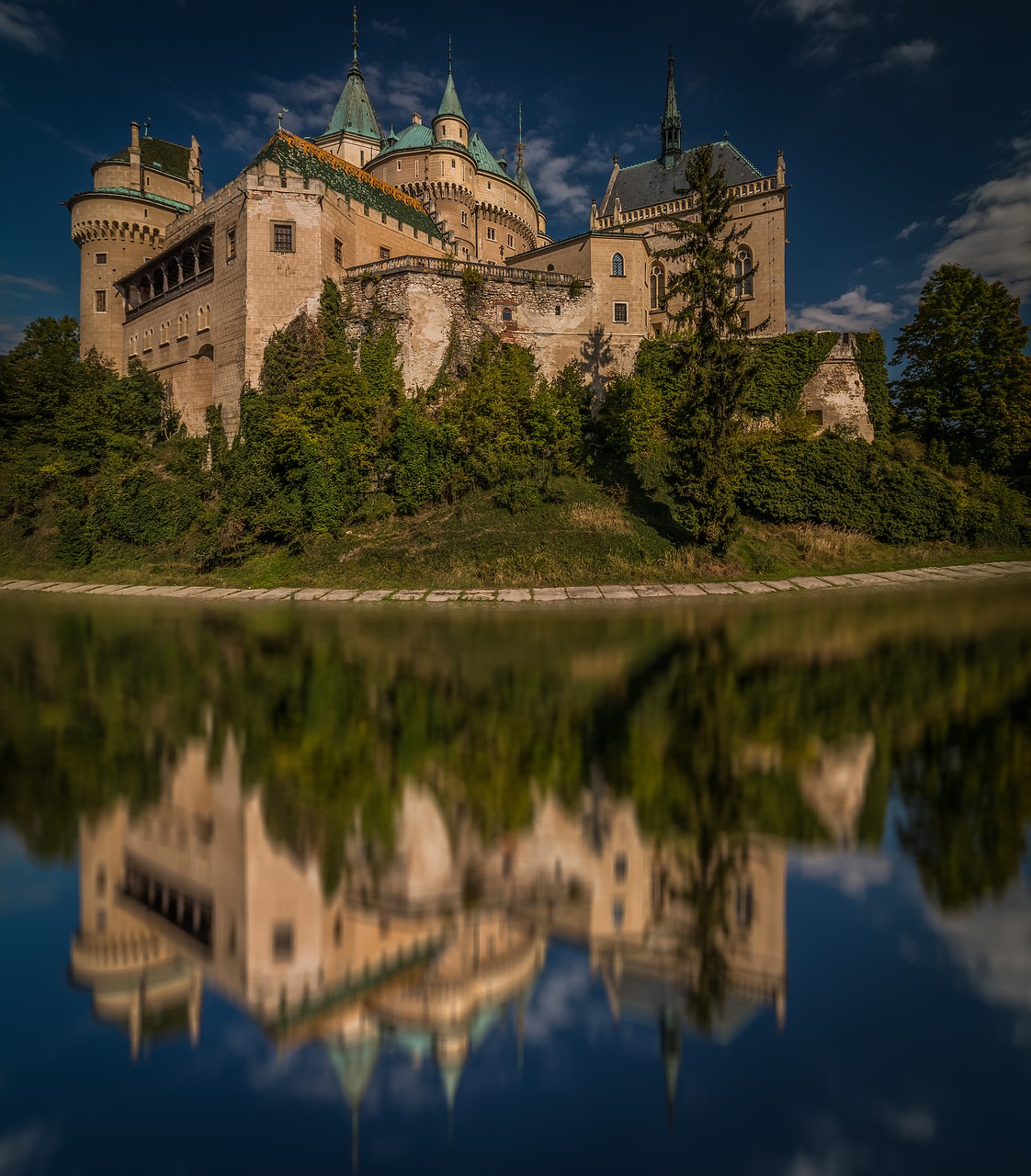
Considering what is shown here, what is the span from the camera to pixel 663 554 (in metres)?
21.1

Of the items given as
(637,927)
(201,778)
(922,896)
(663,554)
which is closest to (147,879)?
(201,778)

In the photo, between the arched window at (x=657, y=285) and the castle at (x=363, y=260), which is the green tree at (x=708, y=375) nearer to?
the castle at (x=363, y=260)

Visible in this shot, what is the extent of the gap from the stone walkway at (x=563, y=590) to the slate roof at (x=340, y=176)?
19.7 m

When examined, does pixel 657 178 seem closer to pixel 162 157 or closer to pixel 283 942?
pixel 162 157

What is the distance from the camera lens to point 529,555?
20.5 m

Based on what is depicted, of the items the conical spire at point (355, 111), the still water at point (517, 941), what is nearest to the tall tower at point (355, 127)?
the conical spire at point (355, 111)

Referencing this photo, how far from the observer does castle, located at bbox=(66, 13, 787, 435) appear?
28312mm

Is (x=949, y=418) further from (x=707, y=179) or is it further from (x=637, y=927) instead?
(x=637, y=927)

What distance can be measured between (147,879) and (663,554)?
19061mm

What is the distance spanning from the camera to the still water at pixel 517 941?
206 cm

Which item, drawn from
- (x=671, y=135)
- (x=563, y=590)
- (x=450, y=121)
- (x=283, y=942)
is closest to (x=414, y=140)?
(x=450, y=121)

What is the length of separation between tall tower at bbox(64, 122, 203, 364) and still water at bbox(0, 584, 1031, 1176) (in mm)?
43930

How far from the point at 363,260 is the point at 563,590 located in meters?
22.3

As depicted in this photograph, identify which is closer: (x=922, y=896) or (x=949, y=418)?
(x=922, y=896)
